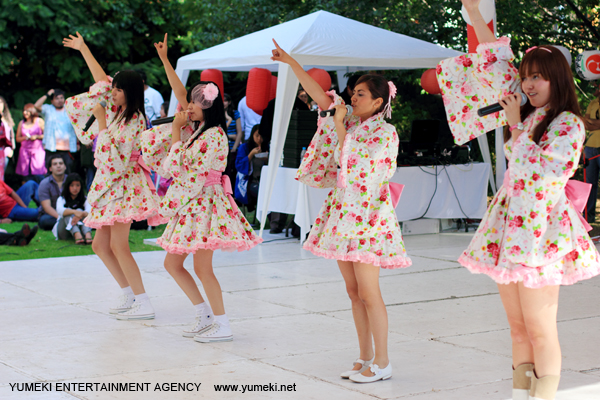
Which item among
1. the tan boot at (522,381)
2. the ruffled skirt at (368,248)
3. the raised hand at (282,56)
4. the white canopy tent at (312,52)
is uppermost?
the white canopy tent at (312,52)

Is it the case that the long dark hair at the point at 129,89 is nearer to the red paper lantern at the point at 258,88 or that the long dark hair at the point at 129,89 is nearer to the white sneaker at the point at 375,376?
the white sneaker at the point at 375,376

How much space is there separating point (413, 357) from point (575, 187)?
166 centimetres

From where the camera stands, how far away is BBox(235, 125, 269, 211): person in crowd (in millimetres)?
10312

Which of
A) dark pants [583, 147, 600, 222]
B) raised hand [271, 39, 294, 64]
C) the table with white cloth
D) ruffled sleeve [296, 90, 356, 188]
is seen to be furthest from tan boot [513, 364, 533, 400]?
dark pants [583, 147, 600, 222]

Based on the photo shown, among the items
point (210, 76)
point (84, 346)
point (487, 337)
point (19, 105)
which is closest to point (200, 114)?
point (84, 346)

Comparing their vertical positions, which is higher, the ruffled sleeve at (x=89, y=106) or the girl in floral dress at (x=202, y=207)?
the ruffled sleeve at (x=89, y=106)

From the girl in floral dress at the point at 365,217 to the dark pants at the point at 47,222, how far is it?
6.67m

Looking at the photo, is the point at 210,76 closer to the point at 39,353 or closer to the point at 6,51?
the point at 39,353

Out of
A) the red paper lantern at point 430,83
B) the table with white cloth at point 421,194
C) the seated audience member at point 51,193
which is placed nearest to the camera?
the table with white cloth at point 421,194

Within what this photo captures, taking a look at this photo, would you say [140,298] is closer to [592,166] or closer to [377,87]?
[377,87]

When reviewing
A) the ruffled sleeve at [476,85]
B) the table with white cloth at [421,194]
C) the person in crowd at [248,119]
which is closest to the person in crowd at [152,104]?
the person in crowd at [248,119]

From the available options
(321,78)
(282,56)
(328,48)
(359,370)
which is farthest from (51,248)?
(359,370)

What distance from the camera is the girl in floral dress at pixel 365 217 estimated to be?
382cm

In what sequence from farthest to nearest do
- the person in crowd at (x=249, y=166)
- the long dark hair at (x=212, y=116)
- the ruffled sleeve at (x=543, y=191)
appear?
the person in crowd at (x=249, y=166) → the long dark hair at (x=212, y=116) → the ruffled sleeve at (x=543, y=191)
